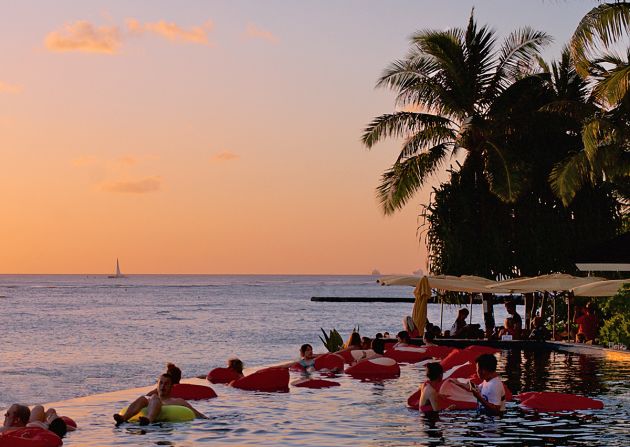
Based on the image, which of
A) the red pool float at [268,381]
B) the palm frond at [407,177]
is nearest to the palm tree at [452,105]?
the palm frond at [407,177]

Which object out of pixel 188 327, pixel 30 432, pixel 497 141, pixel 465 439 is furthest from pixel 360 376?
pixel 188 327

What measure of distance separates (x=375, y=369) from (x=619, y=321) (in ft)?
27.9

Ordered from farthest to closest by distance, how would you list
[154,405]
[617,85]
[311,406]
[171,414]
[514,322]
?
[514,322] → [617,85] → [311,406] → [171,414] → [154,405]

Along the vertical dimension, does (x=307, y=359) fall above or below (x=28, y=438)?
above

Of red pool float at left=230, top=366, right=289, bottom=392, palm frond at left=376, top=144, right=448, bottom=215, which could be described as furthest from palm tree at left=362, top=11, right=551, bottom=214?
red pool float at left=230, top=366, right=289, bottom=392

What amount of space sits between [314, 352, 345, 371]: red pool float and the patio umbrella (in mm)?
7745

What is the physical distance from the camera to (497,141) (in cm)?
3903

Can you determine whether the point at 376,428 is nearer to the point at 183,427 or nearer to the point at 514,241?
the point at 183,427

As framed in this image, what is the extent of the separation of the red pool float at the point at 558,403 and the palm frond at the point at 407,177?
2094 cm

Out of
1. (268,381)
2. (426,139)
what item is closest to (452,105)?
(426,139)

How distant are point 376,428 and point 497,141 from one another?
2376cm

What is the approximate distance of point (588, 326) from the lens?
109ft

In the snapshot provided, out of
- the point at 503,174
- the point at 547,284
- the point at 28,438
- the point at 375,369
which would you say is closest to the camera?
the point at 28,438

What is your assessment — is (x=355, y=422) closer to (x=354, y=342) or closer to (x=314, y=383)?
(x=314, y=383)
